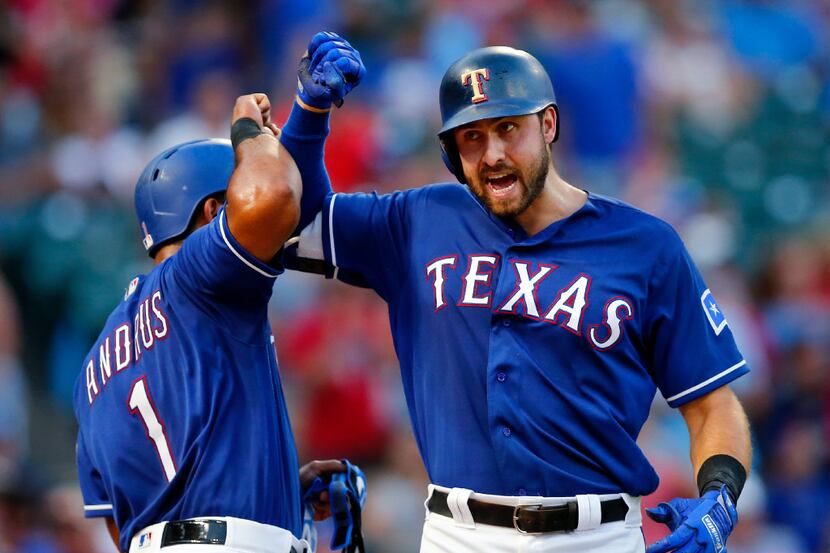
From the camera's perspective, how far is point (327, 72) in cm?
407

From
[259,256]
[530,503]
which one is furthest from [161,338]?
[530,503]

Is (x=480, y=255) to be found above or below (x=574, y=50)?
below

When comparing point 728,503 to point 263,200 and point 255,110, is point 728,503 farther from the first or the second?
point 255,110

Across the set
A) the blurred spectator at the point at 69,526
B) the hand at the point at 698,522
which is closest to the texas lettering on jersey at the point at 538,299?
the hand at the point at 698,522

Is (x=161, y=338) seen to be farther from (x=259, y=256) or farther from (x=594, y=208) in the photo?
(x=594, y=208)

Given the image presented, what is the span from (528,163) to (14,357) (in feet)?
15.2

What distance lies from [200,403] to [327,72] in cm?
107

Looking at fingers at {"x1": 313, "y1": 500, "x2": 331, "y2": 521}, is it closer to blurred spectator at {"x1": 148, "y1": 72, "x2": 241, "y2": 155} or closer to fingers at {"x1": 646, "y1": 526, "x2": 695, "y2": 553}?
fingers at {"x1": 646, "y1": 526, "x2": 695, "y2": 553}

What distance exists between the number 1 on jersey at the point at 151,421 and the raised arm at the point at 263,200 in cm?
60

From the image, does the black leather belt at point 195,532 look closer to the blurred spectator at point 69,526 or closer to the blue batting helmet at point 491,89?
the blue batting helmet at point 491,89

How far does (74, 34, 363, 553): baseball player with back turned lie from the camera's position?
12.7 ft

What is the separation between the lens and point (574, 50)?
33.5ft

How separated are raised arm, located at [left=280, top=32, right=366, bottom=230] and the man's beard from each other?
0.51 m

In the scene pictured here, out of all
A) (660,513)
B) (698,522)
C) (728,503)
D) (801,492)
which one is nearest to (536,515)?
(660,513)
